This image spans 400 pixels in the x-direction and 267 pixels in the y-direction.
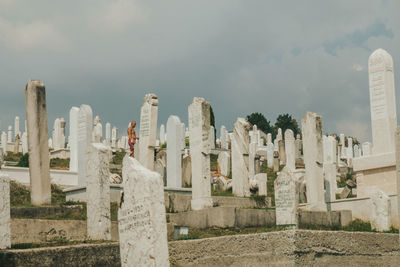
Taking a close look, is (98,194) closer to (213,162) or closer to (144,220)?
(144,220)

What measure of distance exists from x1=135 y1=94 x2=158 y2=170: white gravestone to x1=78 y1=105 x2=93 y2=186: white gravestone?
3347 millimetres

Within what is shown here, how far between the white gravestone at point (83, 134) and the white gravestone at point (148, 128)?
335 cm

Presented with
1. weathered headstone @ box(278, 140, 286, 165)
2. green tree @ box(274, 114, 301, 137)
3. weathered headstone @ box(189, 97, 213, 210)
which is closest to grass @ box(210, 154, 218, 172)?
weathered headstone @ box(278, 140, 286, 165)

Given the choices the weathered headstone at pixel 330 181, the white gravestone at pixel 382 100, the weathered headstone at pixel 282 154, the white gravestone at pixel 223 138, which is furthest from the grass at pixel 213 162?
the white gravestone at pixel 382 100

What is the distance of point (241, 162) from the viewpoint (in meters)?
19.6

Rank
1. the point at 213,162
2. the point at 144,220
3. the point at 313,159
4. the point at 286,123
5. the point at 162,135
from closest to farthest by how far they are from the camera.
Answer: the point at 144,220, the point at 313,159, the point at 213,162, the point at 162,135, the point at 286,123

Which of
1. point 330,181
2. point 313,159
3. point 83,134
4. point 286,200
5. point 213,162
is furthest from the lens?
point 213,162

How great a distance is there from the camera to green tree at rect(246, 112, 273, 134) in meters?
75.4

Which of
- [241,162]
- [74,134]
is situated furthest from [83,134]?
[241,162]

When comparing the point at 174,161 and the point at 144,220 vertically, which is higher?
the point at 174,161

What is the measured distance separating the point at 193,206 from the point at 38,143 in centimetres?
411

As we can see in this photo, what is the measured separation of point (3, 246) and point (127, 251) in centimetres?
359

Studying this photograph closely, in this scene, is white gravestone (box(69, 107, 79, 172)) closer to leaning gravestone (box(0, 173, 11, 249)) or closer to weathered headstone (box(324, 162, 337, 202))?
weathered headstone (box(324, 162, 337, 202))

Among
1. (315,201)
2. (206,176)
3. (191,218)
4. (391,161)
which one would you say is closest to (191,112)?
(206,176)
